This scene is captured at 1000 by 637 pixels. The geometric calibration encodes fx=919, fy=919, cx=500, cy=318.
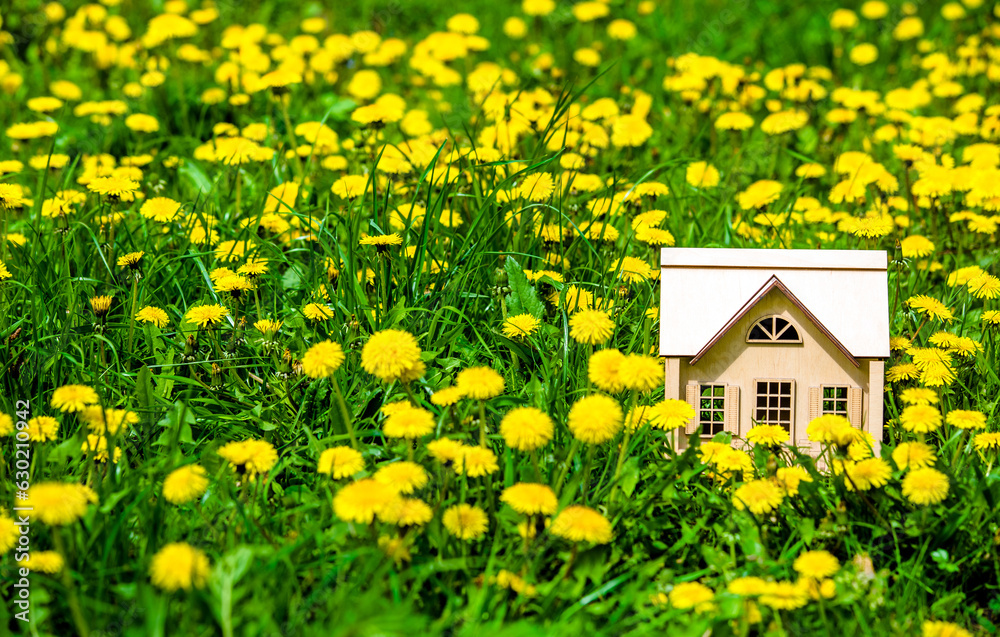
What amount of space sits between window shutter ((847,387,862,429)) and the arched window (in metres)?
0.19

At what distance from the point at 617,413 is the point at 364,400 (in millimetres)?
784

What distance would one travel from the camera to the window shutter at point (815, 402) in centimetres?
243

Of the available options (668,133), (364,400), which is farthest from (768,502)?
(668,133)

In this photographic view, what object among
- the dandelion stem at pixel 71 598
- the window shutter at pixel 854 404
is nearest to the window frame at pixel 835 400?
the window shutter at pixel 854 404

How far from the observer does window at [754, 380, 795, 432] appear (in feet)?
8.02

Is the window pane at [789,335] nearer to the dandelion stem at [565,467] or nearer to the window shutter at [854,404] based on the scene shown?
the window shutter at [854,404]

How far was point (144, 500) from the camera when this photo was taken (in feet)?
6.61

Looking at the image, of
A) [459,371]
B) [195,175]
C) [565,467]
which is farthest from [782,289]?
[195,175]

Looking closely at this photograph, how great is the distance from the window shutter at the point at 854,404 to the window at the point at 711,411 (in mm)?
323

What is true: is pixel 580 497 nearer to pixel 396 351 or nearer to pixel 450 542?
pixel 450 542

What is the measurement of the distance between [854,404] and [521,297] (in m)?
1.00

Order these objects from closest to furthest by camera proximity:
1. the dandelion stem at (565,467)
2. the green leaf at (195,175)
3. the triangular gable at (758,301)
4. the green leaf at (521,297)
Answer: the dandelion stem at (565,467) < the triangular gable at (758,301) < the green leaf at (521,297) < the green leaf at (195,175)

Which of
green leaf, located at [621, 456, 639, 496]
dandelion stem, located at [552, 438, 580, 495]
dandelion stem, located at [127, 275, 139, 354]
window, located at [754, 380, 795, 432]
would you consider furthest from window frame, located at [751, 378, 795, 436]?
dandelion stem, located at [127, 275, 139, 354]

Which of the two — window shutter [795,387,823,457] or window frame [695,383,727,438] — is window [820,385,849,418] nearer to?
window shutter [795,387,823,457]
